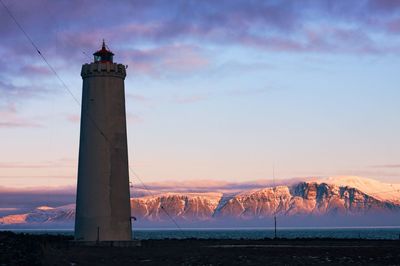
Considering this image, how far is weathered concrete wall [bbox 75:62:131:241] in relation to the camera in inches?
2104

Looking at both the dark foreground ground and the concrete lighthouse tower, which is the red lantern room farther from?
the dark foreground ground

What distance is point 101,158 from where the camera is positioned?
5347 centimetres

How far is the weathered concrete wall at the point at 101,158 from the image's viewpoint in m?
53.4

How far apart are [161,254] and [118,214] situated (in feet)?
18.4

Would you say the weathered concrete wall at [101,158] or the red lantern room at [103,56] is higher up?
the red lantern room at [103,56]

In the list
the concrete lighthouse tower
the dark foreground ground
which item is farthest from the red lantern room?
the dark foreground ground

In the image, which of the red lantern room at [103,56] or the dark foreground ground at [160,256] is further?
the red lantern room at [103,56]

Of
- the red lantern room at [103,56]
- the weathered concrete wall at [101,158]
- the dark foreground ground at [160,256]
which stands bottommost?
the dark foreground ground at [160,256]

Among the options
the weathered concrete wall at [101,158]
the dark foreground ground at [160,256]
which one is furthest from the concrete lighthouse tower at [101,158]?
the dark foreground ground at [160,256]

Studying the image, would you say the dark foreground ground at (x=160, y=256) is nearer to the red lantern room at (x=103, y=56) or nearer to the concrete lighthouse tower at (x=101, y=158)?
the concrete lighthouse tower at (x=101, y=158)

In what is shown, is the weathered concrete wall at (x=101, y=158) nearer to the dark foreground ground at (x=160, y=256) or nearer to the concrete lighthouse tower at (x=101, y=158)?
the concrete lighthouse tower at (x=101, y=158)

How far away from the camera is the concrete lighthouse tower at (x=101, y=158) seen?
5344 centimetres

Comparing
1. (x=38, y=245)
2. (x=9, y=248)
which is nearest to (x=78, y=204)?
(x=38, y=245)

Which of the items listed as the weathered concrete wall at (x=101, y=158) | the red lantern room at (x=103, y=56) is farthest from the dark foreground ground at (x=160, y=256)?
the red lantern room at (x=103, y=56)
